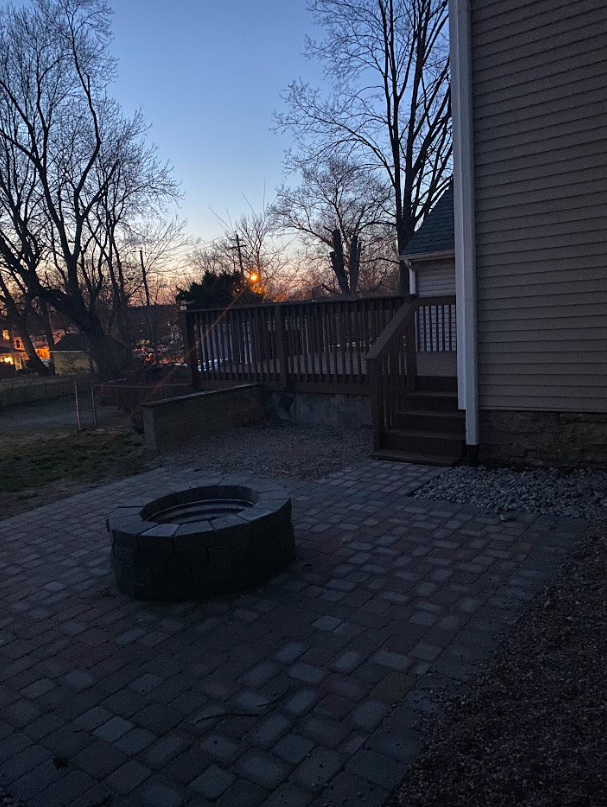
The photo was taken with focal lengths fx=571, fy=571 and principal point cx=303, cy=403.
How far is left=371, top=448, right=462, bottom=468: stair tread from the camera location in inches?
243

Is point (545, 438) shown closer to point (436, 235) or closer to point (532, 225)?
point (532, 225)

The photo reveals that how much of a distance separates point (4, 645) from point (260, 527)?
1594 millimetres

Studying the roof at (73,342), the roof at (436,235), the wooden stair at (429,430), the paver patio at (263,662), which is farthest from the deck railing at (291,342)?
the roof at (73,342)

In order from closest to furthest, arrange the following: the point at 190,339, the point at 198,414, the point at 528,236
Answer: the point at 528,236 → the point at 198,414 → the point at 190,339

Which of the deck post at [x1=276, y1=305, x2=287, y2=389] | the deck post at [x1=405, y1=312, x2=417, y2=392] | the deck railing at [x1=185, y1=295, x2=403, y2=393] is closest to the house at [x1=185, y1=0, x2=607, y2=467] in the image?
the deck post at [x1=405, y1=312, x2=417, y2=392]

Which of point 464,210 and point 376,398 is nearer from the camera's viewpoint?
point 464,210

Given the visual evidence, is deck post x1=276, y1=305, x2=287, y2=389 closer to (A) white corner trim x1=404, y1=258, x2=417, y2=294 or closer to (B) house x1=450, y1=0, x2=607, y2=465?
(B) house x1=450, y1=0, x2=607, y2=465

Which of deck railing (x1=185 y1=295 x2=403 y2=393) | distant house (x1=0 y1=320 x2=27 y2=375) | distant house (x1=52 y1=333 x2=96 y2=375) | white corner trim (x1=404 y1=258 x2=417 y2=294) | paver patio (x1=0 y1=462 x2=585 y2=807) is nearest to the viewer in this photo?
paver patio (x1=0 y1=462 x2=585 y2=807)

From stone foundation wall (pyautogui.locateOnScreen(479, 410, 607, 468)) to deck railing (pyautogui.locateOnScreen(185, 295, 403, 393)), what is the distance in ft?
8.65

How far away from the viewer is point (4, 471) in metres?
7.96

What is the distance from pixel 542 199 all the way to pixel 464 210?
2.43ft

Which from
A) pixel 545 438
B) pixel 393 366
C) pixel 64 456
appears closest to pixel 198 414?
pixel 64 456

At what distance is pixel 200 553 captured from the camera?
139 inches

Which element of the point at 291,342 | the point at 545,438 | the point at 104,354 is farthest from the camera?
the point at 104,354
